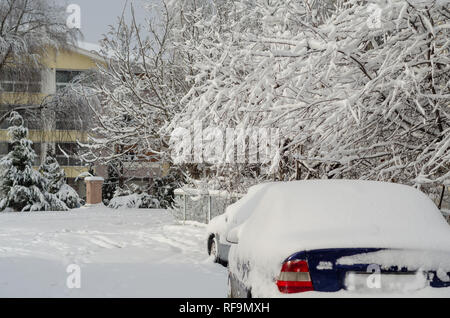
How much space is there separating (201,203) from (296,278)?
37.7 feet

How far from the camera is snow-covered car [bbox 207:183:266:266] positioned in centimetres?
739

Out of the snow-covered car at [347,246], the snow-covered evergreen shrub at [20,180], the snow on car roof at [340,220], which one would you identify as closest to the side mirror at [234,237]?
the snow on car roof at [340,220]

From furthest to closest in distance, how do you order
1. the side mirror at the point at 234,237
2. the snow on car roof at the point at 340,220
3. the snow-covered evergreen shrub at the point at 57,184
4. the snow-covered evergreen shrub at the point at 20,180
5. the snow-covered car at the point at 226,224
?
1. the snow-covered evergreen shrub at the point at 57,184
2. the snow-covered evergreen shrub at the point at 20,180
3. the snow-covered car at the point at 226,224
4. the side mirror at the point at 234,237
5. the snow on car roof at the point at 340,220

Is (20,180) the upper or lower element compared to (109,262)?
upper

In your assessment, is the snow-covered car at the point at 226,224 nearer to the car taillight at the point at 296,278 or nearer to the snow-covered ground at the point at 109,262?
the snow-covered ground at the point at 109,262

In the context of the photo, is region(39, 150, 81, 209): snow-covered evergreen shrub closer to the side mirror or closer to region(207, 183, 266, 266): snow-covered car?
region(207, 183, 266, 266): snow-covered car

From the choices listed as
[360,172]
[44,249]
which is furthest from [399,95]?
[44,249]

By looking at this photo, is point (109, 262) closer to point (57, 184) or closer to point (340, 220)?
point (340, 220)

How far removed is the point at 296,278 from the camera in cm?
400

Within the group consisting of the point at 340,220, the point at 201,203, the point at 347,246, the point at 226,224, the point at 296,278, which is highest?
the point at 340,220

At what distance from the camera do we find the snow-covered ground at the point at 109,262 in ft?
23.1

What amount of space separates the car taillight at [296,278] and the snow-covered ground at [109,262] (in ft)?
9.54

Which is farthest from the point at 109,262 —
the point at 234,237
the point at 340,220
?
the point at 340,220

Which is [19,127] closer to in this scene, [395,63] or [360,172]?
[360,172]
